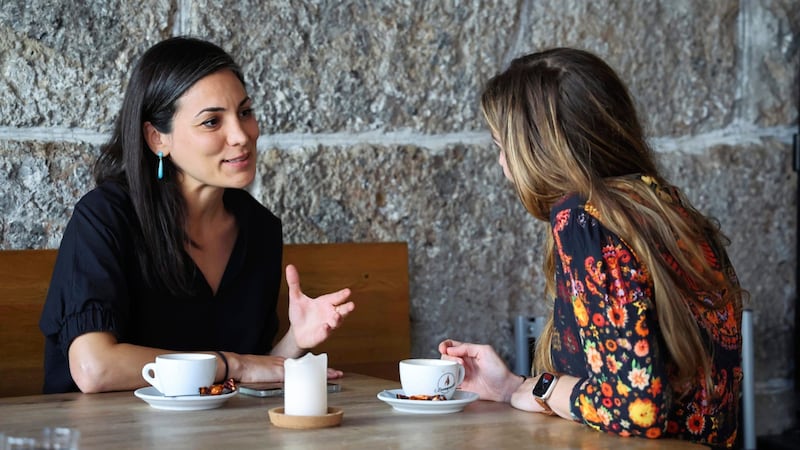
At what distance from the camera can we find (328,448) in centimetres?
133

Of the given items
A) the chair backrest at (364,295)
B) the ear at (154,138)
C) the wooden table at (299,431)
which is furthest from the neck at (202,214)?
the wooden table at (299,431)

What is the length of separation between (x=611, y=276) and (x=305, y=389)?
47 centimetres

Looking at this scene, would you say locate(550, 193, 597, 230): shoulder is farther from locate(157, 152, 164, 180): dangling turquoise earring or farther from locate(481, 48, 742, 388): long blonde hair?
locate(157, 152, 164, 180): dangling turquoise earring

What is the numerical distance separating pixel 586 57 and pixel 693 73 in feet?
4.62

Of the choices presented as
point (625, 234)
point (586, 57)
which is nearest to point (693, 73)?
point (586, 57)

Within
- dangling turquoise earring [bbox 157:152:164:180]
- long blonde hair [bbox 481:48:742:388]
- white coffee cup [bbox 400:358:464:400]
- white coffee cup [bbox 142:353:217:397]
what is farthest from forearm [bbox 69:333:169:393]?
long blonde hair [bbox 481:48:742:388]

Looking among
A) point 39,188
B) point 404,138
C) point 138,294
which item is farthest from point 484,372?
point 39,188

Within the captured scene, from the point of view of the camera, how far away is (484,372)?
70.7 inches

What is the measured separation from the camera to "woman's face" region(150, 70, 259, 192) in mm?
2262

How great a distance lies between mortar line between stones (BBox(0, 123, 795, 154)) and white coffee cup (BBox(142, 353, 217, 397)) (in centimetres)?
97

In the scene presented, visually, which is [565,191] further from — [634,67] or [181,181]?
[634,67]

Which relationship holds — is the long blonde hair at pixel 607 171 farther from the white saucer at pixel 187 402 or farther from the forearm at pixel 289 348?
the forearm at pixel 289 348

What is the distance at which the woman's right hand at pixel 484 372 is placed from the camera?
5.80 feet

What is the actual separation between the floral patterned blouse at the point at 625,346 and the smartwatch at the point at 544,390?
0.05 m
